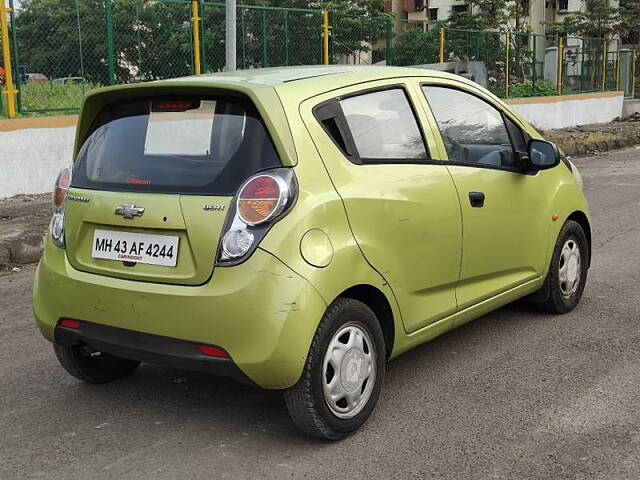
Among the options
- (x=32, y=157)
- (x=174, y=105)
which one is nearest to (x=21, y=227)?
(x=32, y=157)

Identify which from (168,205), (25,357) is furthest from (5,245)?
(168,205)

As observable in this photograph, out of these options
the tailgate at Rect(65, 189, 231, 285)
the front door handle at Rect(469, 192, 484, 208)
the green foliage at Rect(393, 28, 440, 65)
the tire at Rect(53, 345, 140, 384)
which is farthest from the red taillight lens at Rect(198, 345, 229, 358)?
the green foliage at Rect(393, 28, 440, 65)

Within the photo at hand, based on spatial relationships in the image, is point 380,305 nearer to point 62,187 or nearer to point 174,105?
point 174,105

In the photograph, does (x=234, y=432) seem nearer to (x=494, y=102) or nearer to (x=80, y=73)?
(x=494, y=102)

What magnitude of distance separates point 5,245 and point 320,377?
481cm

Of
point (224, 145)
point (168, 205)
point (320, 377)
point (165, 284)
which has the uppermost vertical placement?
point (224, 145)

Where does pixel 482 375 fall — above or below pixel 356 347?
below

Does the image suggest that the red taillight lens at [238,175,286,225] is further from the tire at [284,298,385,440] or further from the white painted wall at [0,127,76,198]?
the white painted wall at [0,127,76,198]

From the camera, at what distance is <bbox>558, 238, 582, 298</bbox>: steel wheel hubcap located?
17.5 ft

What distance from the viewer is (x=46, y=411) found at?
13.2ft

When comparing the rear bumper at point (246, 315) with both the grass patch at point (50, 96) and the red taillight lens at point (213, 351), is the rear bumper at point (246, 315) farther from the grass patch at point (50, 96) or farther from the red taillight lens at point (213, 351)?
the grass patch at point (50, 96)

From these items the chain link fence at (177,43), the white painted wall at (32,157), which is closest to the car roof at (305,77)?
the white painted wall at (32,157)

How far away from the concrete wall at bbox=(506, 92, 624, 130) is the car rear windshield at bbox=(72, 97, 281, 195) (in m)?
17.6

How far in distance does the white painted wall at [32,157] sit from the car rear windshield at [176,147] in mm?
6797
